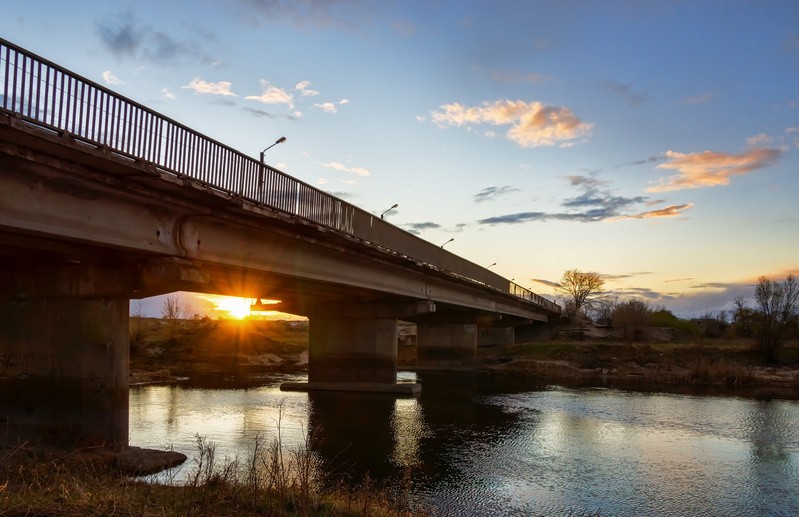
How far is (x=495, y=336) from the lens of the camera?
3499 inches

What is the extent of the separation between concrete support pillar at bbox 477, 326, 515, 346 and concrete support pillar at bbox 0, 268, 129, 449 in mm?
71445

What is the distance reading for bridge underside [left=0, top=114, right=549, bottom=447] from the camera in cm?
1452

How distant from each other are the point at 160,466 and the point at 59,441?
411 cm

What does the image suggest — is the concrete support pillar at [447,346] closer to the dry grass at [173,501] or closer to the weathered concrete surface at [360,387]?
the weathered concrete surface at [360,387]

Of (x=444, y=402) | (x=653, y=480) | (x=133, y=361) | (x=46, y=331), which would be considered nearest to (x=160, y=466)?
(x=46, y=331)

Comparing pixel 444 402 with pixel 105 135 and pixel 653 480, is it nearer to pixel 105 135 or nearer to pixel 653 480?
pixel 653 480

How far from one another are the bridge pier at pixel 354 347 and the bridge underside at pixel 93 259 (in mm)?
12957

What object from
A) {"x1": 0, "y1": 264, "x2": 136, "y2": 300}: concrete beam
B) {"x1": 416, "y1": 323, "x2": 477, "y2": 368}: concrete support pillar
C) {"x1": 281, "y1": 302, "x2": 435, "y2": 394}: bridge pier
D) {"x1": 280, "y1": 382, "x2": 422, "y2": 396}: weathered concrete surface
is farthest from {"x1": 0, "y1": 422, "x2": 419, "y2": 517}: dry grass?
{"x1": 416, "y1": 323, "x2": 477, "y2": 368}: concrete support pillar

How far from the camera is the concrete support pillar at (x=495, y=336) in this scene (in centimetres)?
8769

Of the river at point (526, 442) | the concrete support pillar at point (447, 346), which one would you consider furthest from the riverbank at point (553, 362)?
the river at point (526, 442)

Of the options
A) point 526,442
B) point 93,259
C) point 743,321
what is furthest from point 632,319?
point 93,259

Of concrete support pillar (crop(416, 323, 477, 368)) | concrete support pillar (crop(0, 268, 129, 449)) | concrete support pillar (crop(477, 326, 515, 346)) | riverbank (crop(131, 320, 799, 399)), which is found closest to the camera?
concrete support pillar (crop(0, 268, 129, 449))

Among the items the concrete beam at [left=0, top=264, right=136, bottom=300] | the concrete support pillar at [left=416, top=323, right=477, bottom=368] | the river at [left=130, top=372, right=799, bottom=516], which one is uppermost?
the concrete beam at [left=0, top=264, right=136, bottom=300]

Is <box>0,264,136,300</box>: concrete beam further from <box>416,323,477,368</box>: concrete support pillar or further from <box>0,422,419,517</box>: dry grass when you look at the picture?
<box>416,323,477,368</box>: concrete support pillar
